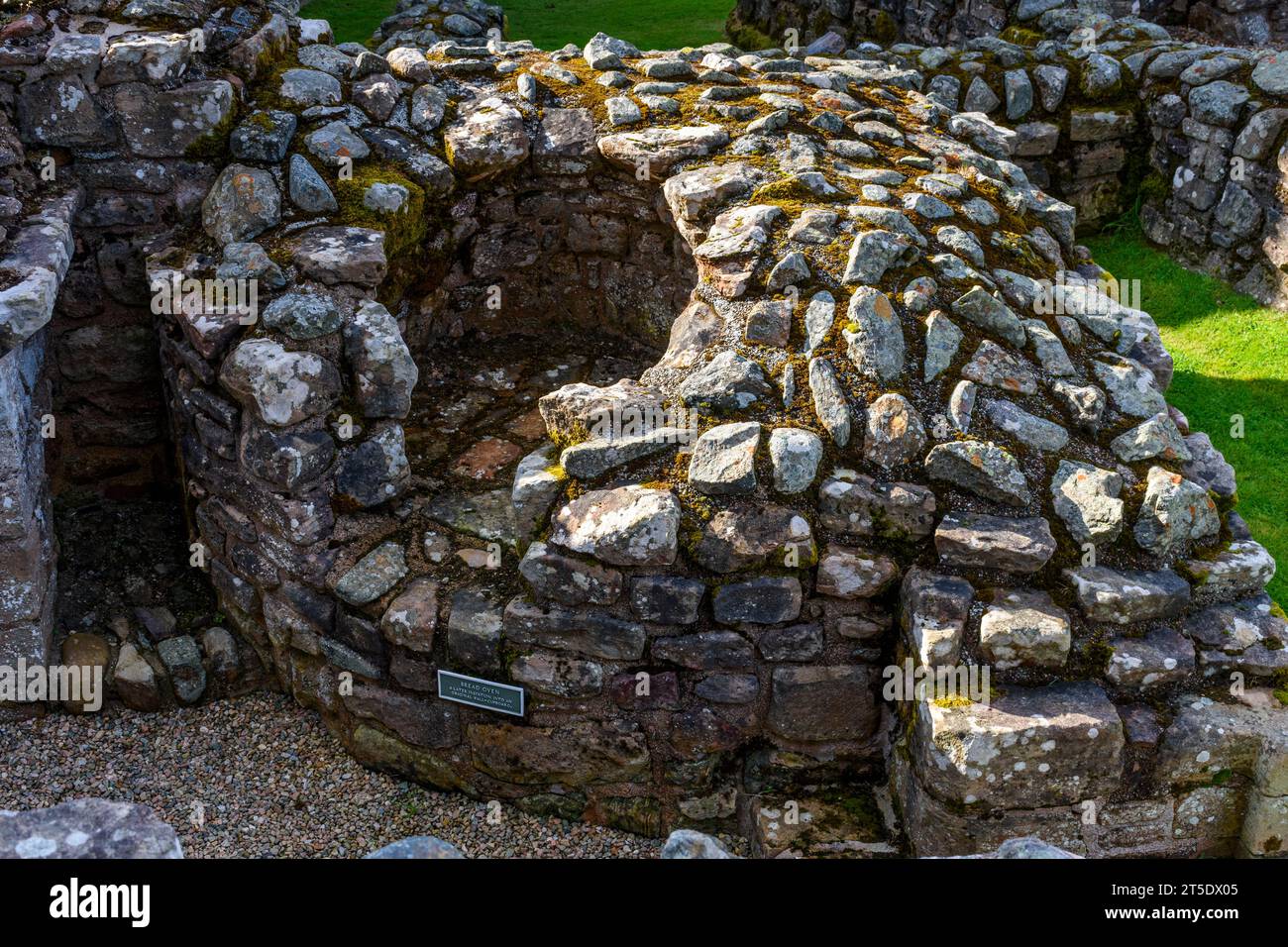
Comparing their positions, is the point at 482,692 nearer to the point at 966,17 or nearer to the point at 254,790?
the point at 254,790

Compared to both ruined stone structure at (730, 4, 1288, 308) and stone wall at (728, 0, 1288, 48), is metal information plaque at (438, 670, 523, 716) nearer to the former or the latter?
ruined stone structure at (730, 4, 1288, 308)

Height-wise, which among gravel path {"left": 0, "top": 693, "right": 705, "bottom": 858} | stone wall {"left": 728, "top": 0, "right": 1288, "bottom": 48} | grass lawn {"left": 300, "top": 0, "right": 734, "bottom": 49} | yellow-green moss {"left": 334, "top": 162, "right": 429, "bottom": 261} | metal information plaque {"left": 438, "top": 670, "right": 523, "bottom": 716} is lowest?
gravel path {"left": 0, "top": 693, "right": 705, "bottom": 858}

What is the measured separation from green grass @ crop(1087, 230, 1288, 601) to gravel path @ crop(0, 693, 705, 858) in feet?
13.6

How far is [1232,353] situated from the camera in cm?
847

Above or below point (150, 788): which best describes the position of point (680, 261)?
above

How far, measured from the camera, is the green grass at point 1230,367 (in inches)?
282

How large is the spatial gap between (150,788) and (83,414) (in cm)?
217

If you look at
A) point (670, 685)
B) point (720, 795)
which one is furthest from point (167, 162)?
point (720, 795)

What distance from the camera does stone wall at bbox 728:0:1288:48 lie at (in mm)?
11312

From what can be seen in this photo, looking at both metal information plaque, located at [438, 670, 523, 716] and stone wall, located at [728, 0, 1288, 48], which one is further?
stone wall, located at [728, 0, 1288, 48]

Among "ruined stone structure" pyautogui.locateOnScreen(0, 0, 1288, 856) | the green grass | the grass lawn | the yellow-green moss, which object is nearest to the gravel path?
"ruined stone structure" pyautogui.locateOnScreen(0, 0, 1288, 856)

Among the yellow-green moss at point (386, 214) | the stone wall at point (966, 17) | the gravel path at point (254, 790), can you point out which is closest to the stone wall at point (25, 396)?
the gravel path at point (254, 790)

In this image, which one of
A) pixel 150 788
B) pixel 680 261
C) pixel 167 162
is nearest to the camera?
pixel 150 788

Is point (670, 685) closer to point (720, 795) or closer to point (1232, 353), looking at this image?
point (720, 795)
